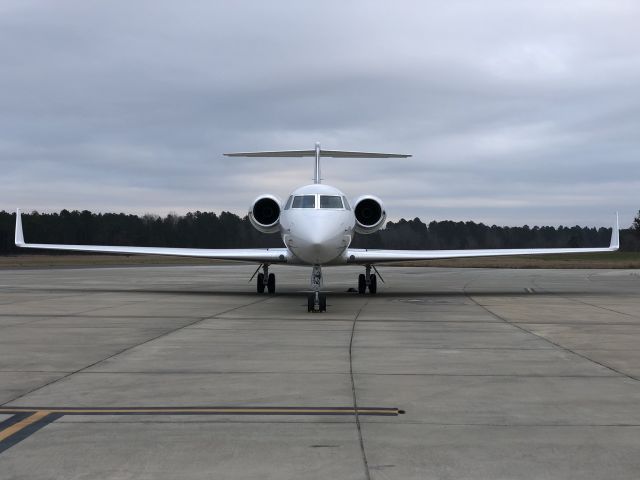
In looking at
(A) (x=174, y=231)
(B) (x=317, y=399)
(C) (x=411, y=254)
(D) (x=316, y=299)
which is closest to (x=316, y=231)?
(D) (x=316, y=299)

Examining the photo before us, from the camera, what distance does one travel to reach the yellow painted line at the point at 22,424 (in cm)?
491

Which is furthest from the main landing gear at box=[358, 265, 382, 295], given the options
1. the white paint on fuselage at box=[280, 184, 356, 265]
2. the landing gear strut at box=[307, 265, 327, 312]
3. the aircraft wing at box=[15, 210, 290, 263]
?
the landing gear strut at box=[307, 265, 327, 312]

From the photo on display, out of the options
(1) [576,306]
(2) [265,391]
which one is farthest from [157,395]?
(1) [576,306]

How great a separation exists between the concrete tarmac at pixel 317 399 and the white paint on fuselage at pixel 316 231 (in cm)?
323

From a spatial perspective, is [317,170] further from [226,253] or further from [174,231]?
[174,231]

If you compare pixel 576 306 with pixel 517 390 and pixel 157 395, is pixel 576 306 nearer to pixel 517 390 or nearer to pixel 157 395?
pixel 517 390

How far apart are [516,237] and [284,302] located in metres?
103

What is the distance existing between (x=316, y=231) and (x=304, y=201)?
Result: 1.78 meters

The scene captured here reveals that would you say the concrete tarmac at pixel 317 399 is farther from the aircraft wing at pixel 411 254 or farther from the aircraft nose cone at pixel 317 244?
the aircraft wing at pixel 411 254

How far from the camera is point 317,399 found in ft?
20.2

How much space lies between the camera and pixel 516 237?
115562 millimetres

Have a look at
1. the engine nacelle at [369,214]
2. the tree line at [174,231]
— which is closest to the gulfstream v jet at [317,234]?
the engine nacelle at [369,214]

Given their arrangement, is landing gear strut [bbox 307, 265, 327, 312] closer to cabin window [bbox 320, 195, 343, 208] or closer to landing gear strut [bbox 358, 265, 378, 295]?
cabin window [bbox 320, 195, 343, 208]

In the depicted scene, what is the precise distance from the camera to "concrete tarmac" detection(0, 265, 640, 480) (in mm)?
4340
